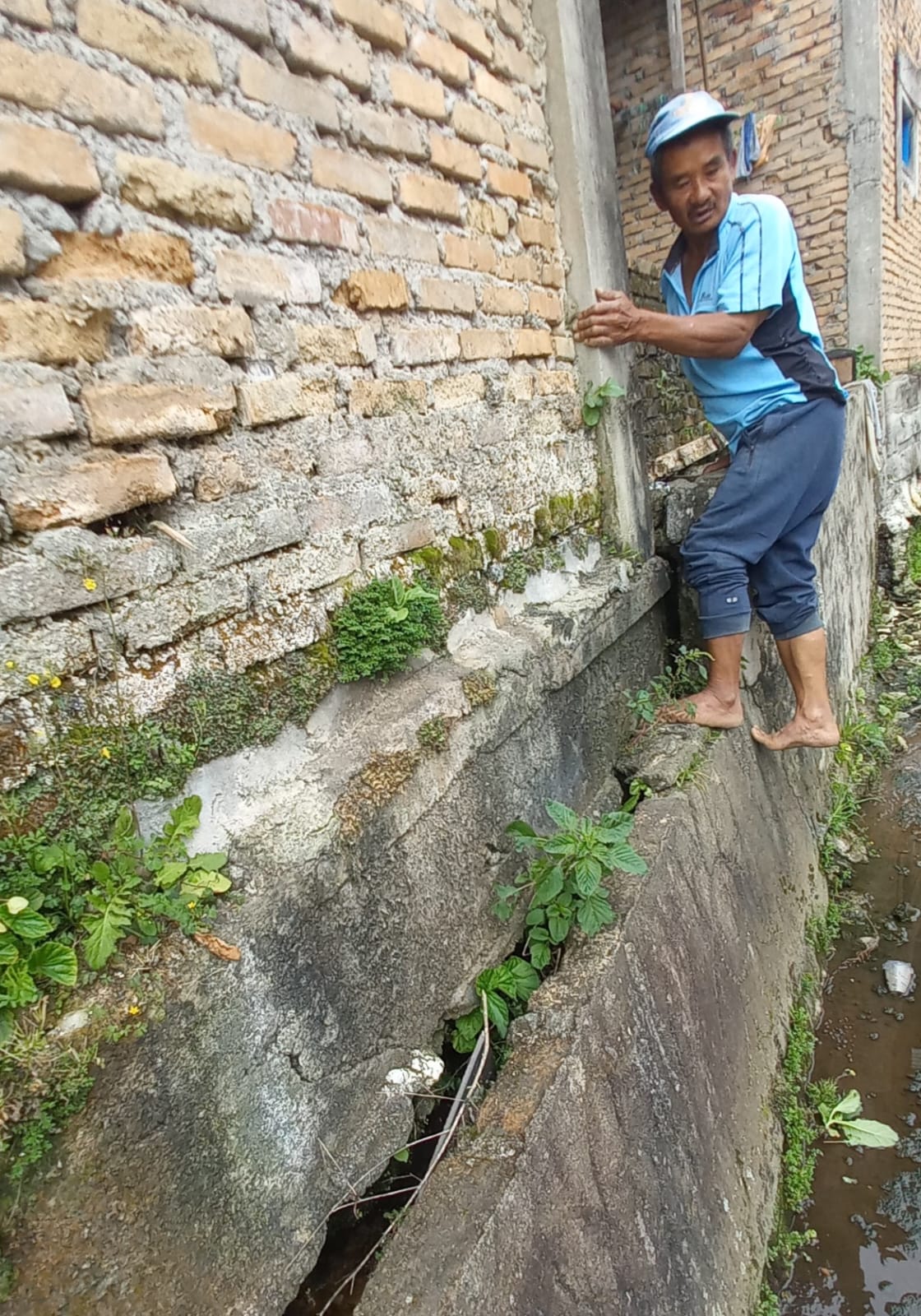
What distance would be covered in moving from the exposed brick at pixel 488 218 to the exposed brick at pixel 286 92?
557 millimetres

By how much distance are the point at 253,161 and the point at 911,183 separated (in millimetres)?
8514

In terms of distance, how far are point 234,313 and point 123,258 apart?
0.22 metres

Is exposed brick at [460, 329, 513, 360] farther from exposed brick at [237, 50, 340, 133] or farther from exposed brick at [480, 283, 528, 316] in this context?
exposed brick at [237, 50, 340, 133]

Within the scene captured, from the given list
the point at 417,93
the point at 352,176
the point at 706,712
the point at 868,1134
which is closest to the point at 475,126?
the point at 417,93

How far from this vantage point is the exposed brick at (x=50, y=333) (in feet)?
3.65

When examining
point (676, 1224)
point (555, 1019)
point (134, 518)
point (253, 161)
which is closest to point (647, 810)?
point (555, 1019)

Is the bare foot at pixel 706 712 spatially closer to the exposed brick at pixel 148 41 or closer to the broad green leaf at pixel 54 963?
the broad green leaf at pixel 54 963

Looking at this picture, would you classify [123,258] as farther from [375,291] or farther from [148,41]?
[375,291]

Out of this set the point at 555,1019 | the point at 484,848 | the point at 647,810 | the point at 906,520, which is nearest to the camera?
the point at 555,1019

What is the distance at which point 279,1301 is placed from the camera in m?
1.30

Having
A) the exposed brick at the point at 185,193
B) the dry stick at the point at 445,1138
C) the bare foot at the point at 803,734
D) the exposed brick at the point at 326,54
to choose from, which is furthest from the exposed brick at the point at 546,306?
the dry stick at the point at 445,1138

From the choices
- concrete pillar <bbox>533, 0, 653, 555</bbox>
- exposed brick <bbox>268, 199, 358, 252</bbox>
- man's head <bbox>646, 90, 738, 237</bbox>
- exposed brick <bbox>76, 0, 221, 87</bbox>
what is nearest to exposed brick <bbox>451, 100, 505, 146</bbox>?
concrete pillar <bbox>533, 0, 653, 555</bbox>

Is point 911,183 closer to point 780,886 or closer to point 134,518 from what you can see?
point 780,886

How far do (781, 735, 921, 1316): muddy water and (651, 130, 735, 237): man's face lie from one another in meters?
3.00
